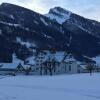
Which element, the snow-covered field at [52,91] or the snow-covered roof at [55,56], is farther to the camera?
the snow-covered roof at [55,56]

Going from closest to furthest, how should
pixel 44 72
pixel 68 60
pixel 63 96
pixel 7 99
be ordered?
pixel 7 99, pixel 63 96, pixel 44 72, pixel 68 60

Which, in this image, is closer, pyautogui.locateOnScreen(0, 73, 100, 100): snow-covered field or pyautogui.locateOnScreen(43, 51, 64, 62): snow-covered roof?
pyautogui.locateOnScreen(0, 73, 100, 100): snow-covered field

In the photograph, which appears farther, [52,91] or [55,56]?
[55,56]

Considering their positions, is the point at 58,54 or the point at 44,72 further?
the point at 58,54

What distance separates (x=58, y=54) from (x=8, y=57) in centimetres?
3892

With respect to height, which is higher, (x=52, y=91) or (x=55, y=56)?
(x=55, y=56)

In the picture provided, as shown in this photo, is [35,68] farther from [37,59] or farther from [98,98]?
[98,98]

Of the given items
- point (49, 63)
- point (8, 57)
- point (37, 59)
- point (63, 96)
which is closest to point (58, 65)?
point (49, 63)

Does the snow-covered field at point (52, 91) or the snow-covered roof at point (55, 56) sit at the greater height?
the snow-covered roof at point (55, 56)

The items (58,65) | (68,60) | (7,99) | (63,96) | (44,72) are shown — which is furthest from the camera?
(68,60)

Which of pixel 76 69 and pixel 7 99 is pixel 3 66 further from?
A: pixel 7 99

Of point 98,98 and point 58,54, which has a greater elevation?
point 58,54

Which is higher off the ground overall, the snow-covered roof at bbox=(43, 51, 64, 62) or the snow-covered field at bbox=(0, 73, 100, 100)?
the snow-covered roof at bbox=(43, 51, 64, 62)

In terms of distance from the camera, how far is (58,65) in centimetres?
13838
